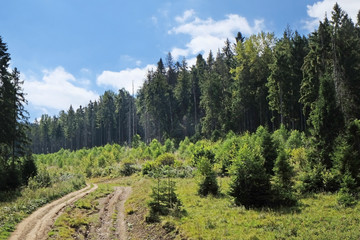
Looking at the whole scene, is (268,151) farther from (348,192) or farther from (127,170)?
(127,170)

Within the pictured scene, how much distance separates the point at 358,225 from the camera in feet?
35.7

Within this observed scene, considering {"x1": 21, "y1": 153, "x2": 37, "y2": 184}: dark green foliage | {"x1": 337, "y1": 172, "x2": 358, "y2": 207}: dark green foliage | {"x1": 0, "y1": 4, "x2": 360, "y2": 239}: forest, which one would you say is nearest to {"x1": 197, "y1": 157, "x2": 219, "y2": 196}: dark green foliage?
{"x1": 0, "y1": 4, "x2": 360, "y2": 239}: forest

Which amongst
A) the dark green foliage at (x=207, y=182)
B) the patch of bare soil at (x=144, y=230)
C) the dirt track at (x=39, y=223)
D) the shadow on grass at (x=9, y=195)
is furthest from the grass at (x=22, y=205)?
the dark green foliage at (x=207, y=182)

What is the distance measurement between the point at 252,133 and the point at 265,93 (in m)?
19.7

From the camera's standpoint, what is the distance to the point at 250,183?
15.7 metres

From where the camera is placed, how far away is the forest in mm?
16609

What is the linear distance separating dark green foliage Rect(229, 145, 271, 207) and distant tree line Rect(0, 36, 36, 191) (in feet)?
75.7

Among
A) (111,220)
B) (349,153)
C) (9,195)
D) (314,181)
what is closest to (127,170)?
(9,195)

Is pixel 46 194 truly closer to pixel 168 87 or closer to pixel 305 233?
pixel 305 233

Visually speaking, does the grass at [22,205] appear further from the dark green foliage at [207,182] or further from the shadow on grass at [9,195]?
the dark green foliage at [207,182]

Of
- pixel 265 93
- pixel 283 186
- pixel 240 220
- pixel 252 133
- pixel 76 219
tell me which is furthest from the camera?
pixel 265 93

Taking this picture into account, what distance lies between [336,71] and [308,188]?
1748cm

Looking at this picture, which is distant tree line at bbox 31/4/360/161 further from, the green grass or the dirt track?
the dirt track

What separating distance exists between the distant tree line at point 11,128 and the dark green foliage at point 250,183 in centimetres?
2307
